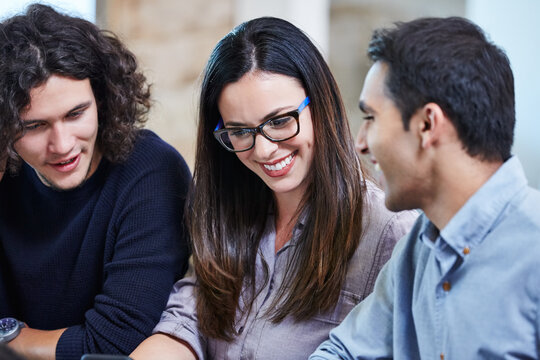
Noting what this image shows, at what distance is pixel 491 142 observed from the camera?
1.15 metres

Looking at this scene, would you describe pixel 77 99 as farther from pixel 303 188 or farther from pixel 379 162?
pixel 379 162

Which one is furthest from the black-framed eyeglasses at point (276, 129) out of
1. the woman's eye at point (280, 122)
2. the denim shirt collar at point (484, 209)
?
the denim shirt collar at point (484, 209)

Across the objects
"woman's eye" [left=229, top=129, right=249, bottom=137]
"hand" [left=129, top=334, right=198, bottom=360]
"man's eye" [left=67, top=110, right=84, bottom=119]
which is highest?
"man's eye" [left=67, top=110, right=84, bottom=119]

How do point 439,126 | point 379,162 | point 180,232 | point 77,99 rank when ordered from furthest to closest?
point 180,232 < point 77,99 < point 379,162 < point 439,126

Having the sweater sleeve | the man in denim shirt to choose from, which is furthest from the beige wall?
the man in denim shirt

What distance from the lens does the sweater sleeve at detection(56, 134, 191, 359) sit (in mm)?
1694

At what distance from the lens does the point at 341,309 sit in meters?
1.58

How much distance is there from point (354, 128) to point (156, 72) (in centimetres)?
103

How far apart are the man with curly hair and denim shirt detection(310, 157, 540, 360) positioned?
0.77m

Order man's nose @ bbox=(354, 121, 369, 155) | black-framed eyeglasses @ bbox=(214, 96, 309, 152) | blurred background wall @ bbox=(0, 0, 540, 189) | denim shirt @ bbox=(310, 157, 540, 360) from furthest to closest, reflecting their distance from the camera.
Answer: blurred background wall @ bbox=(0, 0, 540, 189) < black-framed eyeglasses @ bbox=(214, 96, 309, 152) < man's nose @ bbox=(354, 121, 369, 155) < denim shirt @ bbox=(310, 157, 540, 360)

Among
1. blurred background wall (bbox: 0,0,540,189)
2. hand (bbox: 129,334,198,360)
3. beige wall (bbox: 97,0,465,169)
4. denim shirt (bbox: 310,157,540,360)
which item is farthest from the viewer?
beige wall (bbox: 97,0,465,169)

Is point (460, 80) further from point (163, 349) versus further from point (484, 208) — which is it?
point (163, 349)

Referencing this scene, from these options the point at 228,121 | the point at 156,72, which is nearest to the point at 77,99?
the point at 228,121

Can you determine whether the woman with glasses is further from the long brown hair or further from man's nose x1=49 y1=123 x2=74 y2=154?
man's nose x1=49 y1=123 x2=74 y2=154
